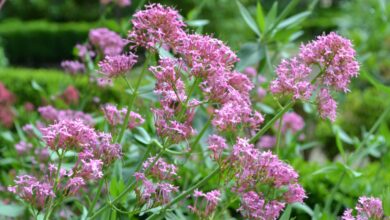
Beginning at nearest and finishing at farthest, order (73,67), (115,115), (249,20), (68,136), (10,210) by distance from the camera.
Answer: (68,136), (115,115), (10,210), (249,20), (73,67)

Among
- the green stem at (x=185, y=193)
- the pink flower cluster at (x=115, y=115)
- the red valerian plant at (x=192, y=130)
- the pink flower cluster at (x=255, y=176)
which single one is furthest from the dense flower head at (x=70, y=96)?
the pink flower cluster at (x=255, y=176)

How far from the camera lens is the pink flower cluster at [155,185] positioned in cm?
192

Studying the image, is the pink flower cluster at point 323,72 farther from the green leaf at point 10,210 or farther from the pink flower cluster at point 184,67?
the green leaf at point 10,210

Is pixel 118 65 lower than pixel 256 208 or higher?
higher

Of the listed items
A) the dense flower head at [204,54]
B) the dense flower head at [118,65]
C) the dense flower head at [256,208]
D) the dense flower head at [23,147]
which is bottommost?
the dense flower head at [23,147]

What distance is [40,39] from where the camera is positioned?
64.4 feet

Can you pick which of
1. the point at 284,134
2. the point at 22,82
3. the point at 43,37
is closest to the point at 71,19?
the point at 43,37

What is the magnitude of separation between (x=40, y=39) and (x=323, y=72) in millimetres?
18446

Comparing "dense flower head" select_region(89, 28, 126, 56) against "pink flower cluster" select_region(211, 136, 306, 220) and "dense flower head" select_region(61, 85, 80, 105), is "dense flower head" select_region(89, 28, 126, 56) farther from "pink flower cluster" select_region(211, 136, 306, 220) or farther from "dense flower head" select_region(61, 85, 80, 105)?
"pink flower cluster" select_region(211, 136, 306, 220)

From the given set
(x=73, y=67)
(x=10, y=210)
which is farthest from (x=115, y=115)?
(x=73, y=67)

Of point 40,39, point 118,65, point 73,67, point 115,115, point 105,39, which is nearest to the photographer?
point 118,65

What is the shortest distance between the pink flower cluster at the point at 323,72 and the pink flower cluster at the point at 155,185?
414 millimetres

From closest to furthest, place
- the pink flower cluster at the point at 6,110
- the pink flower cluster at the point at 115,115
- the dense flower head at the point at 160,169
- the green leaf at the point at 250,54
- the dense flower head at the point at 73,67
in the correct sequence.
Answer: the dense flower head at the point at 160,169, the pink flower cluster at the point at 115,115, the green leaf at the point at 250,54, the dense flower head at the point at 73,67, the pink flower cluster at the point at 6,110

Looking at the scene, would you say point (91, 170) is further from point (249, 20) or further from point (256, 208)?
point (249, 20)
